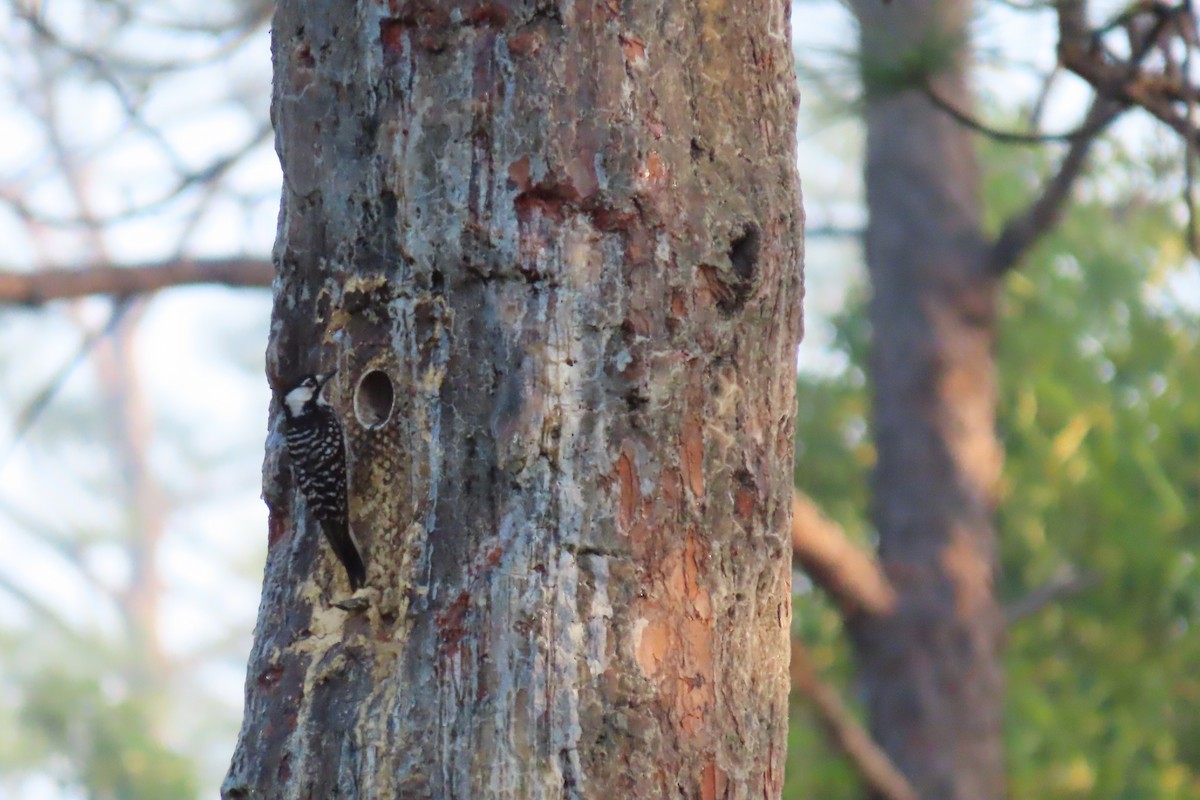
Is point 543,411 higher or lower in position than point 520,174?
lower

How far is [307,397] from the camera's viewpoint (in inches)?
93.1

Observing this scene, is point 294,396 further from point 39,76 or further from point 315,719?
point 39,76

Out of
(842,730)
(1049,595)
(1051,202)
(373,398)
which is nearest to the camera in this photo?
(373,398)

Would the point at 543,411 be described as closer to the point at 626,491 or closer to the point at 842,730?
the point at 626,491

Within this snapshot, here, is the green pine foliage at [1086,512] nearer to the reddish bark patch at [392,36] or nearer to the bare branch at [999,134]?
the bare branch at [999,134]

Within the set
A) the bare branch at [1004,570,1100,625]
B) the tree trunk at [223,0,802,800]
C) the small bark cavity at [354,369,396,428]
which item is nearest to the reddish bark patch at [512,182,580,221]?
the tree trunk at [223,0,802,800]

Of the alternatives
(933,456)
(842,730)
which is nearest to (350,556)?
(842,730)

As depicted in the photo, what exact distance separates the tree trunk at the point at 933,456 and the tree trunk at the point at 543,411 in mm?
3924

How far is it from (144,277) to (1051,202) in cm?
350

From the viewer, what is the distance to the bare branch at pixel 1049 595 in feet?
24.2

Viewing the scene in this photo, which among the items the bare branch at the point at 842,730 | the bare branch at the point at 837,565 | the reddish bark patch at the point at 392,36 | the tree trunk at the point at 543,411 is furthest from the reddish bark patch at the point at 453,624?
the bare branch at the point at 842,730

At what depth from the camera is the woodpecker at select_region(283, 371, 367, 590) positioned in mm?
2203

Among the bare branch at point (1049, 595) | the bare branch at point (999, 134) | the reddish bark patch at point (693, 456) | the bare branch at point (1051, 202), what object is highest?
the bare branch at point (1051, 202)

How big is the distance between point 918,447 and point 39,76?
36.4ft
